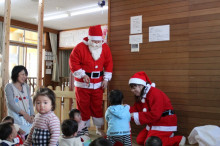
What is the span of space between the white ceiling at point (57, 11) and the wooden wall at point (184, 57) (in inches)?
133

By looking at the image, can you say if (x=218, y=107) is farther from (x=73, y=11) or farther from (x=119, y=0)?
(x=73, y=11)

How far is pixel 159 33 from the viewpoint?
10.2 feet

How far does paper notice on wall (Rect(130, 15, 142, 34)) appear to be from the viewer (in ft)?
10.7

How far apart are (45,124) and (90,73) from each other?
55.6 inches

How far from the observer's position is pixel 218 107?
8.79 feet

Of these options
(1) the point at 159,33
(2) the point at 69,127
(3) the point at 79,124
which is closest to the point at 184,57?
(1) the point at 159,33

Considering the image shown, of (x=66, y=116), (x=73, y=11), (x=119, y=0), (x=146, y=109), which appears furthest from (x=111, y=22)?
(x=73, y=11)

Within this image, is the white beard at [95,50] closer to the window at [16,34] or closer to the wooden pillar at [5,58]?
the wooden pillar at [5,58]

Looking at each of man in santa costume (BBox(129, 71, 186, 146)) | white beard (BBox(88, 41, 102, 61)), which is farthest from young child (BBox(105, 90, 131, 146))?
white beard (BBox(88, 41, 102, 61))

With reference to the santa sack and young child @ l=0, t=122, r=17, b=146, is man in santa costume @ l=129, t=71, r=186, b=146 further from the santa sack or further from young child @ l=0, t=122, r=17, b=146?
young child @ l=0, t=122, r=17, b=146

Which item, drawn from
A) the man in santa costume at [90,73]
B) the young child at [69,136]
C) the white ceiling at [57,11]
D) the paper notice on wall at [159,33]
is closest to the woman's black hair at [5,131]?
the young child at [69,136]

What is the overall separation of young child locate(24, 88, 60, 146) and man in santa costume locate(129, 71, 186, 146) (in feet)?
3.71

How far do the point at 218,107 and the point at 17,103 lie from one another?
2.40 metres

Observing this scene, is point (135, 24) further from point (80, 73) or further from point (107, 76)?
point (80, 73)
